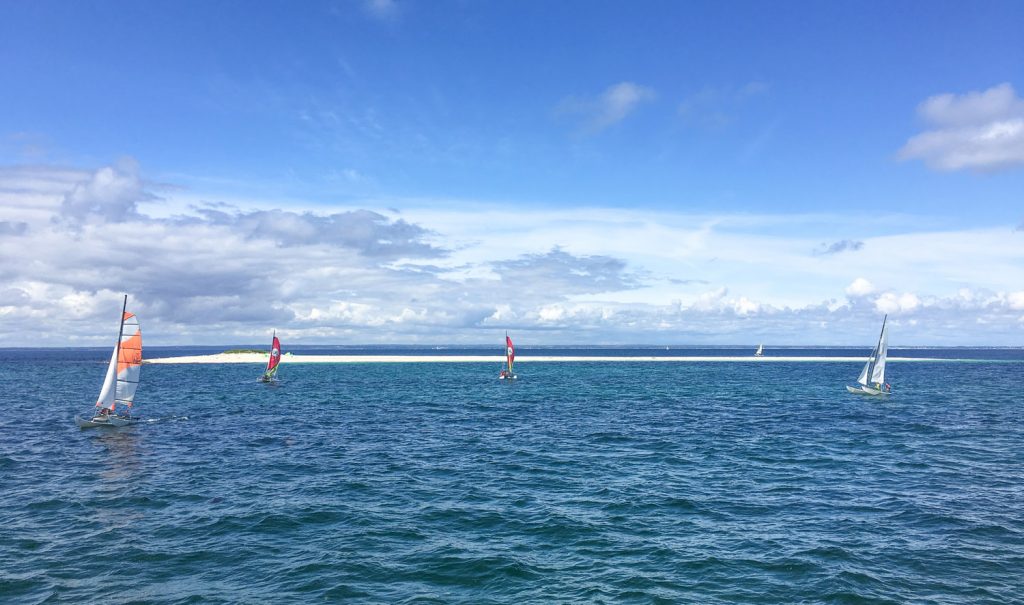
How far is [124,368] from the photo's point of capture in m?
55.2

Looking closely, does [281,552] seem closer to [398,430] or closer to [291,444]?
[291,444]

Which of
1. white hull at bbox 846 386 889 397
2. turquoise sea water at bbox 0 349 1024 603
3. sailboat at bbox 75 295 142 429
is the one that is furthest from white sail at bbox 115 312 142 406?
white hull at bbox 846 386 889 397

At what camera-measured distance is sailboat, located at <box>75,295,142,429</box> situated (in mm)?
54375

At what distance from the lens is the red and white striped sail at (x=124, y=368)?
5462 centimetres

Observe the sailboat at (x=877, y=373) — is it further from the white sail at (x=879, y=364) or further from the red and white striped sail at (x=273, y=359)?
the red and white striped sail at (x=273, y=359)

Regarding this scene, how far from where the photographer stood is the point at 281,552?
23000 millimetres

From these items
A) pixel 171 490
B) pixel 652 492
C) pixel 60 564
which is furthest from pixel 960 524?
pixel 171 490

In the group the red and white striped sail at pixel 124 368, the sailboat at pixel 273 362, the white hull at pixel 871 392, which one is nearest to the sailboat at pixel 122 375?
the red and white striped sail at pixel 124 368

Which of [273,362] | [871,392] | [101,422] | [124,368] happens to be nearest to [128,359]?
[124,368]

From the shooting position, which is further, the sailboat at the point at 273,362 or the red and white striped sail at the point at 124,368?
the sailboat at the point at 273,362

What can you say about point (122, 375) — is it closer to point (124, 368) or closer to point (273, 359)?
point (124, 368)

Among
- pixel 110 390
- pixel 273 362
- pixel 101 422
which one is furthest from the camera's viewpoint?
pixel 273 362

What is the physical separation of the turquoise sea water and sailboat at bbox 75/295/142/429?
2.24 metres

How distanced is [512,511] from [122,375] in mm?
44697
